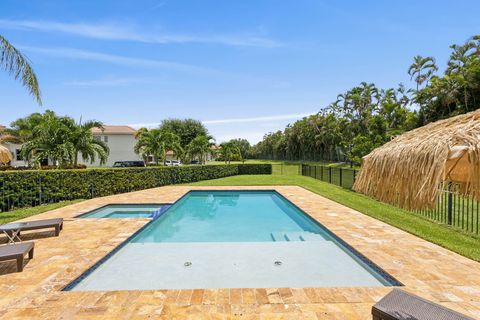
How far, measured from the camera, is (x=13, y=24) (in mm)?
10578

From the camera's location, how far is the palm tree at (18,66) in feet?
27.3

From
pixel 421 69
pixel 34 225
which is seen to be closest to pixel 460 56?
pixel 421 69

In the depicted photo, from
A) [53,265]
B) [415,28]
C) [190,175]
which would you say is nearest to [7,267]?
[53,265]

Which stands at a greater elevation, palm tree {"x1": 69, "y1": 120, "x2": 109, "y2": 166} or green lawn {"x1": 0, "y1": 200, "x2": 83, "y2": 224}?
palm tree {"x1": 69, "y1": 120, "x2": 109, "y2": 166}

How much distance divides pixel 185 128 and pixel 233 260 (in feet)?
149

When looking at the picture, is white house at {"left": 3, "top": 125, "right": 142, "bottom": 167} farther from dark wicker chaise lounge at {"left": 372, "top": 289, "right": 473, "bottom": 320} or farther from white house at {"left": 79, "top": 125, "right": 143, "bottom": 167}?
dark wicker chaise lounge at {"left": 372, "top": 289, "right": 473, "bottom": 320}

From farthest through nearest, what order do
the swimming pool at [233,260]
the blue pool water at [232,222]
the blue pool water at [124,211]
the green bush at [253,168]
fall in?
the green bush at [253,168] → the blue pool water at [124,211] → the blue pool water at [232,222] → the swimming pool at [233,260]

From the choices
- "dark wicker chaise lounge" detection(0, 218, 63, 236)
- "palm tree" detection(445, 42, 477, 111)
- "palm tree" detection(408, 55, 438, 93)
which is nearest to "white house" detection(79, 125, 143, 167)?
"dark wicker chaise lounge" detection(0, 218, 63, 236)

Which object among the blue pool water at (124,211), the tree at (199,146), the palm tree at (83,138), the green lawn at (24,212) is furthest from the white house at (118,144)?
the blue pool water at (124,211)

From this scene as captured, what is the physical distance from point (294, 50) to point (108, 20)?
1027 centimetres

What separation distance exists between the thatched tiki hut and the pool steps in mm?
5519

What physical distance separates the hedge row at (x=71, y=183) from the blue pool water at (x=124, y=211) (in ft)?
8.24

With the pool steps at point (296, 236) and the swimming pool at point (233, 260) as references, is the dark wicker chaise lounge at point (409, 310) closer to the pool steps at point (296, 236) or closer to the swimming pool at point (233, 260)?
the swimming pool at point (233, 260)

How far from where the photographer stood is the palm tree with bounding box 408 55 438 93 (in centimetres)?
4052
